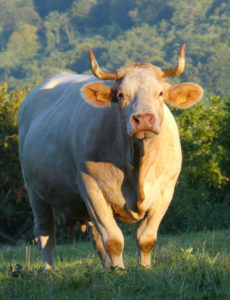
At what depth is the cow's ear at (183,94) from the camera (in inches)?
246

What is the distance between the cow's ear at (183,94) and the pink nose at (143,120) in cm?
92

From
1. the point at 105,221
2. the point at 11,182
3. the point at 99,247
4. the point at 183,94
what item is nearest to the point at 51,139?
the point at 99,247

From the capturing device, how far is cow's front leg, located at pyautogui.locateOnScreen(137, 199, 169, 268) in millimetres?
6422

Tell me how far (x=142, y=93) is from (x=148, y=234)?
5.27 feet

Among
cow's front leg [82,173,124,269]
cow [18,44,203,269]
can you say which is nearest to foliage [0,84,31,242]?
cow [18,44,203,269]

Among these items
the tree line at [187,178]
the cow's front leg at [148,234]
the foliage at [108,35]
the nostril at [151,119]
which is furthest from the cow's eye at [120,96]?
the foliage at [108,35]

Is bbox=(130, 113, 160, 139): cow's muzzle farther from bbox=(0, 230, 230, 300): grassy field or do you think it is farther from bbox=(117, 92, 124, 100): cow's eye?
bbox=(0, 230, 230, 300): grassy field

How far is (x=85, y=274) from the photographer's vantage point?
511cm

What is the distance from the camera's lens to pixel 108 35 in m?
165

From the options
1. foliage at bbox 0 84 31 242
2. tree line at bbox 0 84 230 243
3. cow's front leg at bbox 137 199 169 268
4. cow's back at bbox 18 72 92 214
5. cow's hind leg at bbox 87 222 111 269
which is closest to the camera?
cow's front leg at bbox 137 199 169 268

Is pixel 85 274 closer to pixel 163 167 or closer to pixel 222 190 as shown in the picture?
pixel 163 167

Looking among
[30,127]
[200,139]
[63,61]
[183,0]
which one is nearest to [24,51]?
[63,61]

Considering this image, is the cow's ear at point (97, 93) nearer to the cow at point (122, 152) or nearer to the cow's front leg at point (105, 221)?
the cow at point (122, 152)

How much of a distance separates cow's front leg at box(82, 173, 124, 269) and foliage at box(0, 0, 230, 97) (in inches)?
3131
